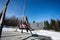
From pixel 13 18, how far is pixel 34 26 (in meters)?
18.1

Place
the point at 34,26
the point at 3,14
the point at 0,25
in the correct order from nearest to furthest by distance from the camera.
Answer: the point at 0,25 < the point at 3,14 < the point at 34,26

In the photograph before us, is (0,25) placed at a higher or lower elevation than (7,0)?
lower

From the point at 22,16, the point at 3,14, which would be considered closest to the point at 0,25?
the point at 3,14

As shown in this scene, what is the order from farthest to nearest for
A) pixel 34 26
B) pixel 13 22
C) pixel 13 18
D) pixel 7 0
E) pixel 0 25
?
pixel 34 26, pixel 13 18, pixel 13 22, pixel 7 0, pixel 0 25

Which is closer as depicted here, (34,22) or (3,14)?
(3,14)

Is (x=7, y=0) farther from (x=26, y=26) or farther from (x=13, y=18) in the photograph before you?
(x=13, y=18)

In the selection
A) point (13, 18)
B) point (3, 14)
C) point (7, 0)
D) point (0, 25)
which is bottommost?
point (0, 25)

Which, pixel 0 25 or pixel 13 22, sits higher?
pixel 13 22

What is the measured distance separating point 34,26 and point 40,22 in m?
5.34

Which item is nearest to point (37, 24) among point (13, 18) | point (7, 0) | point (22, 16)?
point (13, 18)

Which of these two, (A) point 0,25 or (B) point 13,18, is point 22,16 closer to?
(A) point 0,25

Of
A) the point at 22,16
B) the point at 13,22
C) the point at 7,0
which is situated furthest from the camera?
the point at 13,22

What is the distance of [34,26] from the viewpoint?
5841 cm

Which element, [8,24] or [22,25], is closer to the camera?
[22,25]
